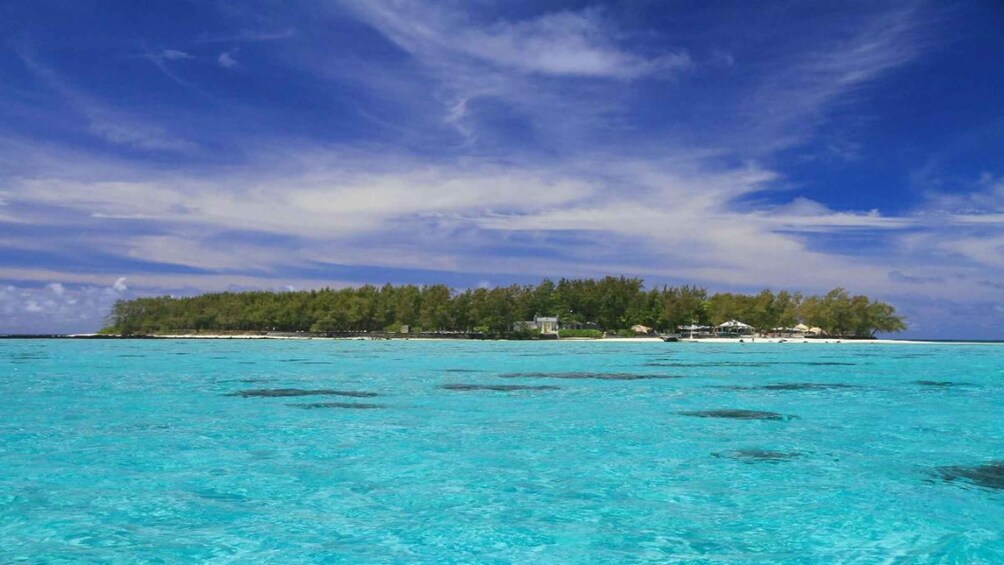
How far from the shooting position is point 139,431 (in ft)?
50.8

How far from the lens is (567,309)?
119 metres

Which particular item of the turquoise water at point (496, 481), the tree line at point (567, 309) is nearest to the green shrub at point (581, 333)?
the tree line at point (567, 309)

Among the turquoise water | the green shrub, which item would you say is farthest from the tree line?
the turquoise water

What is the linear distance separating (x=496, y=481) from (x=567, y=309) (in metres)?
108

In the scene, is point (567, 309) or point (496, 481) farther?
point (567, 309)

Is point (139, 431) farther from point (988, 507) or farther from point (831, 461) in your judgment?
point (988, 507)

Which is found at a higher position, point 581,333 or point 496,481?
point 581,333

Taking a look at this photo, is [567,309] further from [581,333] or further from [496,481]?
[496,481]

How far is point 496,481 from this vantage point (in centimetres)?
1084

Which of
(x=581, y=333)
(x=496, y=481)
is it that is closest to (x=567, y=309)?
(x=581, y=333)

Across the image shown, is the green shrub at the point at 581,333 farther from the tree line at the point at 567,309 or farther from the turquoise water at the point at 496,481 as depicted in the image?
the turquoise water at the point at 496,481

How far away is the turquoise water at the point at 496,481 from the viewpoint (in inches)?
312

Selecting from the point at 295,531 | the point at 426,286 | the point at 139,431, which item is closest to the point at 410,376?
the point at 139,431

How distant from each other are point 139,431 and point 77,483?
500 cm
